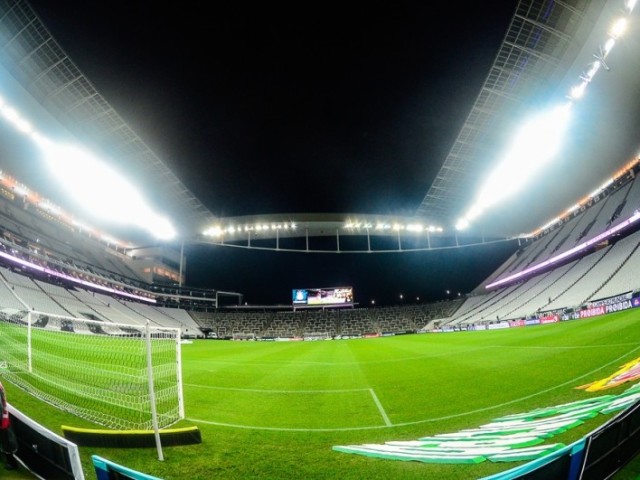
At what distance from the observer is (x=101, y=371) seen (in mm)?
6871

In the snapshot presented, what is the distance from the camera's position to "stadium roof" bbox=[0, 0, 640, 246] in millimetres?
11945

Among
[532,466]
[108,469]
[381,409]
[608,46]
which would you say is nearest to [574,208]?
[608,46]

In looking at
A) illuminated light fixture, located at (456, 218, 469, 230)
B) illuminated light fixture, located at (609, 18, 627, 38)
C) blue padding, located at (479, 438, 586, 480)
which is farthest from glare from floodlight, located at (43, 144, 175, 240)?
illuminated light fixture, located at (456, 218, 469, 230)

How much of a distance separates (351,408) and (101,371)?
577 cm

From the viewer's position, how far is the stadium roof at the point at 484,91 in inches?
470

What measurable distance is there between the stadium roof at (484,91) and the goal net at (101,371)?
35.5 feet

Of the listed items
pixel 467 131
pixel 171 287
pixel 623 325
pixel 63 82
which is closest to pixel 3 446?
pixel 63 82

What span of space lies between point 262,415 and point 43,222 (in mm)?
40892

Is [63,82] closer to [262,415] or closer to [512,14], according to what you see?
[262,415]

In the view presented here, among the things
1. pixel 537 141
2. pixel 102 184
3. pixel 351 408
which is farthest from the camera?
pixel 102 184

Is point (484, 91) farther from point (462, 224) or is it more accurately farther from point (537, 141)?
point (462, 224)

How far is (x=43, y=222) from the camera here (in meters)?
33.1

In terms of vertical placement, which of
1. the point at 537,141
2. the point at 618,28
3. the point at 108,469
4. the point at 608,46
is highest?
the point at 618,28

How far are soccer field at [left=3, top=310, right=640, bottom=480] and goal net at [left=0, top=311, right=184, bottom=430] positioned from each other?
1.45ft
